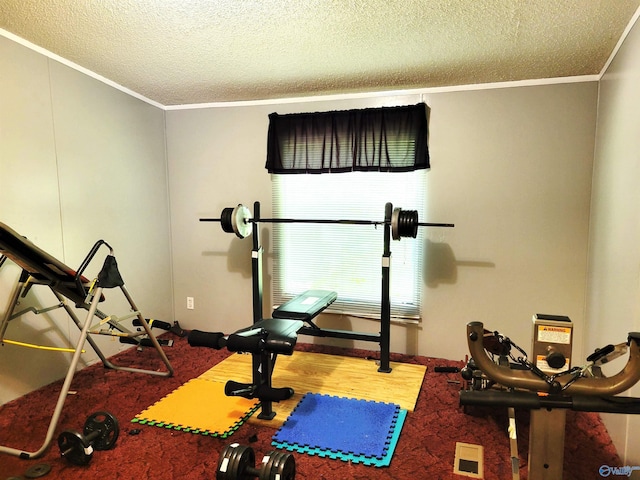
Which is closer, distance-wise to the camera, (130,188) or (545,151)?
(545,151)

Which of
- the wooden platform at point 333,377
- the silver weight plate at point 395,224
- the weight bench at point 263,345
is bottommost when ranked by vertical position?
the wooden platform at point 333,377

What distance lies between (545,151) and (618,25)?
38.1 inches

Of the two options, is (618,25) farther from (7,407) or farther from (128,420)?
(7,407)

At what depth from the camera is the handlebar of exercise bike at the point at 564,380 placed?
1244mm

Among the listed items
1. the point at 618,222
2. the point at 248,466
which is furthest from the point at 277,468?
the point at 618,222

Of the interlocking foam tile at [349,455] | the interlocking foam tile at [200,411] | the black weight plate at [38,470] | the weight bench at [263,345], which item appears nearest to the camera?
the black weight plate at [38,470]

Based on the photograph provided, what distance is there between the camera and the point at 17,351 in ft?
8.31

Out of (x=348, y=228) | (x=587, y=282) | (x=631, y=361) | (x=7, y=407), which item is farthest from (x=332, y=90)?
(x=7, y=407)

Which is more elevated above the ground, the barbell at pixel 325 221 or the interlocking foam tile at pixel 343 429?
the barbell at pixel 325 221

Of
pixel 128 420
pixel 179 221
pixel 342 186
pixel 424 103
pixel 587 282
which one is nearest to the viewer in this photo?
pixel 128 420

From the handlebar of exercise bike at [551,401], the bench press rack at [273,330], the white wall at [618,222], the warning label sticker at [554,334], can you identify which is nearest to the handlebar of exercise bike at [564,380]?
the handlebar of exercise bike at [551,401]

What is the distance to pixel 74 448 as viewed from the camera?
1905 mm

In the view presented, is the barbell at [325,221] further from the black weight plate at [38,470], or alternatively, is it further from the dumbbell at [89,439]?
the black weight plate at [38,470]

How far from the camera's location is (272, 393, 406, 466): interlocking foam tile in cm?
204
